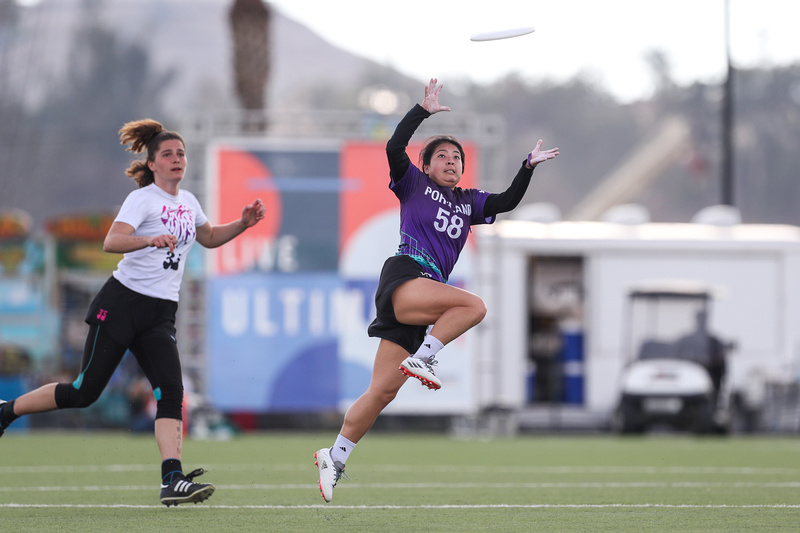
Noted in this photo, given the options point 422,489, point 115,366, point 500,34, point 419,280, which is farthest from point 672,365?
point 115,366

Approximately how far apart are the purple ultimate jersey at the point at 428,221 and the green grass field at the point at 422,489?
140 cm

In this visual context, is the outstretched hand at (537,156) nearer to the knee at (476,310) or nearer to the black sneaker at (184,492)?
the knee at (476,310)

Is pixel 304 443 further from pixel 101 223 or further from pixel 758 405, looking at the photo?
pixel 101 223

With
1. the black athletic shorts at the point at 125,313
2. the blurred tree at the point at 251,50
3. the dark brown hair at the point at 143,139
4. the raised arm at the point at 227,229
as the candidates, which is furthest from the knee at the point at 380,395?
the blurred tree at the point at 251,50

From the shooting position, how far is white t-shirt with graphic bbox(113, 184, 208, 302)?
6.74 meters

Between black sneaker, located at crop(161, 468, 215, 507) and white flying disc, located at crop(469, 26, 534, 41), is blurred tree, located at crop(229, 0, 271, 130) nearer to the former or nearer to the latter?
white flying disc, located at crop(469, 26, 534, 41)

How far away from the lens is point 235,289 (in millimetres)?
18062

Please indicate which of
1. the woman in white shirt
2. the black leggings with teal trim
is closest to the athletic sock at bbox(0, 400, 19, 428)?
the woman in white shirt

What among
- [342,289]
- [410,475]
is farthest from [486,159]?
[410,475]

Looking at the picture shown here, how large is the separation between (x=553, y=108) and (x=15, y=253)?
60984 mm


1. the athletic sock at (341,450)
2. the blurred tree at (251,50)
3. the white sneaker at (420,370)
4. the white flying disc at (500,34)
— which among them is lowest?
the athletic sock at (341,450)

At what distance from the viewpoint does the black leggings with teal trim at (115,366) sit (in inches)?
265

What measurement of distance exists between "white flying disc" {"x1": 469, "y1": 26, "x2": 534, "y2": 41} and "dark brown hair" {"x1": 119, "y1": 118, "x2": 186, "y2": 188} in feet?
5.99

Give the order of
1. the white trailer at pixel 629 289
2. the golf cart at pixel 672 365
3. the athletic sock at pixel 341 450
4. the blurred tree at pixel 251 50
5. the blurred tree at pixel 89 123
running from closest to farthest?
the athletic sock at pixel 341 450
the golf cart at pixel 672 365
the white trailer at pixel 629 289
the blurred tree at pixel 251 50
the blurred tree at pixel 89 123
